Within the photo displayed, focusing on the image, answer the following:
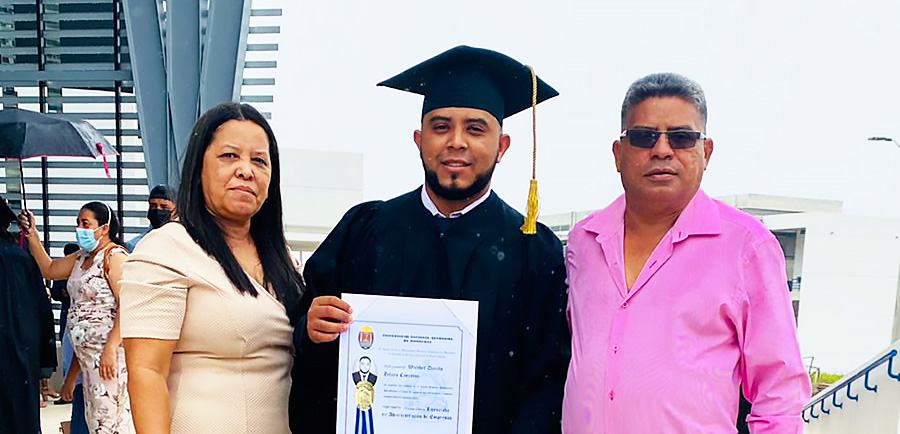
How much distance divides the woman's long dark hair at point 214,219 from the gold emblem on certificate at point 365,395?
35cm

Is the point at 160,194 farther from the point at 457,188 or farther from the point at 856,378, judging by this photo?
the point at 856,378

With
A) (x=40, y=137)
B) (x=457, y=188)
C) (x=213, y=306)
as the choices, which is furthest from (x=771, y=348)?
(x=40, y=137)

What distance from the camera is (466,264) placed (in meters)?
1.77

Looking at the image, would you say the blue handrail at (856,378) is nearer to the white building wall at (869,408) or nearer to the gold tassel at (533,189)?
the white building wall at (869,408)

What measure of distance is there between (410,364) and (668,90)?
0.95 m

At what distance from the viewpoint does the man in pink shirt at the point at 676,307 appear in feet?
5.42

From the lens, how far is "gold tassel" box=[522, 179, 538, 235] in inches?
72.6

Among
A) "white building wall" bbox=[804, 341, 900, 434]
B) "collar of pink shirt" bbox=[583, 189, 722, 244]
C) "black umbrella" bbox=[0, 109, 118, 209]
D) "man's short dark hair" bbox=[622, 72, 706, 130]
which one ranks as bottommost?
"white building wall" bbox=[804, 341, 900, 434]

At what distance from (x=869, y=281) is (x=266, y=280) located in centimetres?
5088

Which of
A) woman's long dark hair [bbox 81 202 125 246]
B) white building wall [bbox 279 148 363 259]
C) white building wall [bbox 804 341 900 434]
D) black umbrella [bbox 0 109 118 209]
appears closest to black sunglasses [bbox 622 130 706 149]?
woman's long dark hair [bbox 81 202 125 246]

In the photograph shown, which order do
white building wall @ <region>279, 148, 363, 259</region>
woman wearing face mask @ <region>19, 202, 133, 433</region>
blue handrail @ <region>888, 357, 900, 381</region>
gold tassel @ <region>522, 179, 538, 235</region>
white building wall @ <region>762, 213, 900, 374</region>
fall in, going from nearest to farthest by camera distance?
gold tassel @ <region>522, 179, 538, 235</region> < woman wearing face mask @ <region>19, 202, 133, 433</region> < blue handrail @ <region>888, 357, 900, 381</region> < white building wall @ <region>279, 148, 363, 259</region> < white building wall @ <region>762, 213, 900, 374</region>

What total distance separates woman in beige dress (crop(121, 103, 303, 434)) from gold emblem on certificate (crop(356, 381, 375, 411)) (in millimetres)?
308

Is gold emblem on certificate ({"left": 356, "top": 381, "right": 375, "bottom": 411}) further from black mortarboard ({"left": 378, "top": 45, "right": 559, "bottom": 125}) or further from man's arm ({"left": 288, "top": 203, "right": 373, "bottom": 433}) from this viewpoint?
black mortarboard ({"left": 378, "top": 45, "right": 559, "bottom": 125})

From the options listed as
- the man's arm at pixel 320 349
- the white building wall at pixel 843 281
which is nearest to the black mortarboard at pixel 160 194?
the man's arm at pixel 320 349
